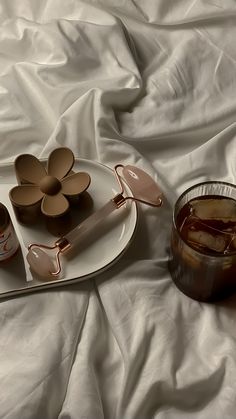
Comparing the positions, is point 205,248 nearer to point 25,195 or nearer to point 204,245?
point 204,245

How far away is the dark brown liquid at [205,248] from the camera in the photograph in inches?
25.8

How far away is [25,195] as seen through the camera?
0.75m

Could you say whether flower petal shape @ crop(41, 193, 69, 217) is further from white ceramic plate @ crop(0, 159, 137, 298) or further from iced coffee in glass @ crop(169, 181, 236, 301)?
iced coffee in glass @ crop(169, 181, 236, 301)

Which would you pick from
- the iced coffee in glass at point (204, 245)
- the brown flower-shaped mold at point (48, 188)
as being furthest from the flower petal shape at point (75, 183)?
the iced coffee in glass at point (204, 245)

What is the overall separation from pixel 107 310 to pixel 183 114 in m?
0.35

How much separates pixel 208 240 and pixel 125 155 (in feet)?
0.72

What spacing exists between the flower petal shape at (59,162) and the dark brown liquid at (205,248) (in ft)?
0.59

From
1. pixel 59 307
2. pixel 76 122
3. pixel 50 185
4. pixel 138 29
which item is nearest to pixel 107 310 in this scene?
pixel 59 307

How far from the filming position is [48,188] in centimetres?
74

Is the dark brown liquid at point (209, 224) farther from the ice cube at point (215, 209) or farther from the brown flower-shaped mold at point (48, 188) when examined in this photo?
the brown flower-shaped mold at point (48, 188)

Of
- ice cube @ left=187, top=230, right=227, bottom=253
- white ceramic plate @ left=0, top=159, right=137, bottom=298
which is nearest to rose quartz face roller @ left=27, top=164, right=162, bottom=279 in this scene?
white ceramic plate @ left=0, top=159, right=137, bottom=298

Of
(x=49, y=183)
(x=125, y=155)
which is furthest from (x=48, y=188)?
(x=125, y=155)

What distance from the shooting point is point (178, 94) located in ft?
2.89

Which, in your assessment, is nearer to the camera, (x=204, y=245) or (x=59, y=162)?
(x=204, y=245)
